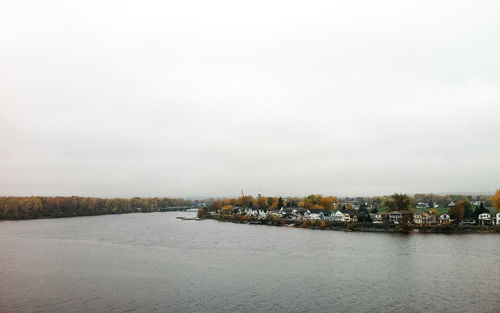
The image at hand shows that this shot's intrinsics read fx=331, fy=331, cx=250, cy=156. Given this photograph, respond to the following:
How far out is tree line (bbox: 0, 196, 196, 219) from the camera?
57469mm

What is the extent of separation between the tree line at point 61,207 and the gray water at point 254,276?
1470 inches

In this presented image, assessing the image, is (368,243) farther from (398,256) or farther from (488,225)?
(488,225)

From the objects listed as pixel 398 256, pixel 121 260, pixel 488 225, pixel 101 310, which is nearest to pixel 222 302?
pixel 101 310

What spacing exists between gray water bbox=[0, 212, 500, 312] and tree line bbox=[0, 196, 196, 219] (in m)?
37.3

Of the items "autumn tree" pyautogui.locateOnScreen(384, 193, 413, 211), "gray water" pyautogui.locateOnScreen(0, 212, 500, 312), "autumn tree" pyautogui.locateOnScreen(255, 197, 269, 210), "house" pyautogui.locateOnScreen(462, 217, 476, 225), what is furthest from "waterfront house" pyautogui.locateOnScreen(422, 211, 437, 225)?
"autumn tree" pyautogui.locateOnScreen(255, 197, 269, 210)

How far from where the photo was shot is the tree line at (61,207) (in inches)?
2263

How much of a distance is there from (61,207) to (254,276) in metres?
61.9

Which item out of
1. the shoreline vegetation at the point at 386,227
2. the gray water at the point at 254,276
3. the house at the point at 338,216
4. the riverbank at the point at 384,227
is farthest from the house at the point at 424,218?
the gray water at the point at 254,276

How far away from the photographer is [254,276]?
659 inches

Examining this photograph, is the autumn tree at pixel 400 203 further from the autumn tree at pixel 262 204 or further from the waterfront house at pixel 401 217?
the autumn tree at pixel 262 204

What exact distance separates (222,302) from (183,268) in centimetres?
625

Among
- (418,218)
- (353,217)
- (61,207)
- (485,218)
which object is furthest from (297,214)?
(61,207)

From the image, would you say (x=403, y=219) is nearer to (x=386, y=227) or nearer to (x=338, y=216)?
(x=386, y=227)

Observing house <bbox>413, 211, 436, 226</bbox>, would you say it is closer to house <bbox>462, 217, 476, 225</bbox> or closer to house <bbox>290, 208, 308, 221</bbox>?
house <bbox>462, 217, 476, 225</bbox>
